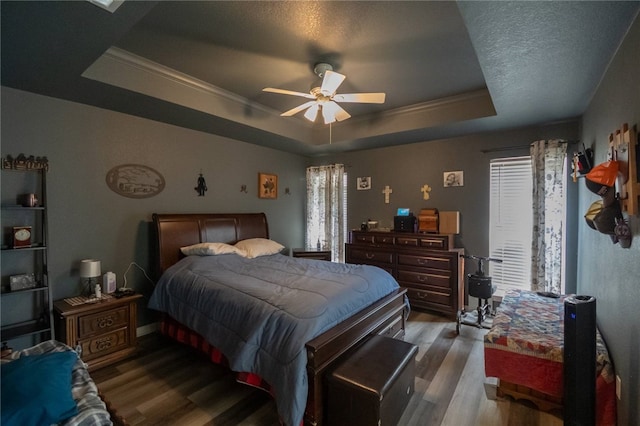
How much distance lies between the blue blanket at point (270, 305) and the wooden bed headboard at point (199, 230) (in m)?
0.29

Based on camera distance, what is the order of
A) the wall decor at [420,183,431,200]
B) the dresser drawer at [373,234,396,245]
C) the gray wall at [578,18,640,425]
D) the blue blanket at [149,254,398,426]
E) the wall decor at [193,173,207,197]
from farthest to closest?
the wall decor at [420,183,431,200] → the dresser drawer at [373,234,396,245] → the wall decor at [193,173,207,197] → the blue blanket at [149,254,398,426] → the gray wall at [578,18,640,425]

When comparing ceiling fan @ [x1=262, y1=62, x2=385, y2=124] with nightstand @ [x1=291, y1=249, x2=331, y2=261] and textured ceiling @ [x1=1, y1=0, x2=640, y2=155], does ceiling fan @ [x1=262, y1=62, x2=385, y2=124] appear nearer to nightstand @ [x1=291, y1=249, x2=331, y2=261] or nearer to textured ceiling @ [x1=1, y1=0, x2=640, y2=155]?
textured ceiling @ [x1=1, y1=0, x2=640, y2=155]

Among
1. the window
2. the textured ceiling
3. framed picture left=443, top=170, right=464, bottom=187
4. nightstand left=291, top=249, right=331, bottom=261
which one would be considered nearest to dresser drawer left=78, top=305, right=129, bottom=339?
the textured ceiling

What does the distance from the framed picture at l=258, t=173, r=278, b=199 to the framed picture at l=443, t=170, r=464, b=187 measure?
2.75 meters

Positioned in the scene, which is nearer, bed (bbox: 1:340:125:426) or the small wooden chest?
bed (bbox: 1:340:125:426)

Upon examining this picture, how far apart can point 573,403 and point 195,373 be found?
2.81 m

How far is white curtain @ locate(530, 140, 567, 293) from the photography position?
3.23 m

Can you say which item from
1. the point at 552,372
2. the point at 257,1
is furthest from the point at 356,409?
the point at 257,1

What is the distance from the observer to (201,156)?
3.83m

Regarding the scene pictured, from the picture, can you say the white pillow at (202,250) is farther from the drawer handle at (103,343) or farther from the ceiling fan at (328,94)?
the ceiling fan at (328,94)

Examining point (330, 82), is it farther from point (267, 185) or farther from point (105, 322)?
point (105, 322)

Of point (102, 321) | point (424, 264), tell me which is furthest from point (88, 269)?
point (424, 264)

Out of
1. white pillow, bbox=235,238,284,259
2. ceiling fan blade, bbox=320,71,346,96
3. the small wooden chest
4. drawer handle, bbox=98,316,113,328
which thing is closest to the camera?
the small wooden chest

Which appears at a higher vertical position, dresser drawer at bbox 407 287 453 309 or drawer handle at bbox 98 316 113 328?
drawer handle at bbox 98 316 113 328
